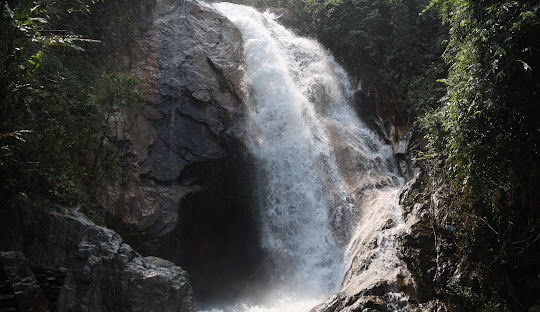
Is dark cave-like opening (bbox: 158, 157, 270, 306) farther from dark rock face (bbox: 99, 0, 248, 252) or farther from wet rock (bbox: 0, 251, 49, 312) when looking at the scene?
wet rock (bbox: 0, 251, 49, 312)

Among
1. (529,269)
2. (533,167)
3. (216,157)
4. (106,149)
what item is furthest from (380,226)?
(106,149)

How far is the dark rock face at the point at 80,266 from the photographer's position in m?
6.01

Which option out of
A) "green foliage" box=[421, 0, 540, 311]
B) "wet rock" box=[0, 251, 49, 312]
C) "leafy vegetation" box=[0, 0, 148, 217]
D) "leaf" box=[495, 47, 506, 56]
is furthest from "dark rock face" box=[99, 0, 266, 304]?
"leaf" box=[495, 47, 506, 56]

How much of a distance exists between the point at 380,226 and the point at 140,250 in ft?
21.2

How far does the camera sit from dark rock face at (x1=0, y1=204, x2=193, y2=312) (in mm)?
6012

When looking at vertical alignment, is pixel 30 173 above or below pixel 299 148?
below

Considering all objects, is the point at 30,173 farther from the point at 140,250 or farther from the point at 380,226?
the point at 380,226

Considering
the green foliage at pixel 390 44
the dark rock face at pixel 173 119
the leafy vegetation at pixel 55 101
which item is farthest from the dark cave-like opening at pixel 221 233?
the green foliage at pixel 390 44

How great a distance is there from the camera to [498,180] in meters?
5.78

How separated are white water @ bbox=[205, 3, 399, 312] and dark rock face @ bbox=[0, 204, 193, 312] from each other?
152 inches

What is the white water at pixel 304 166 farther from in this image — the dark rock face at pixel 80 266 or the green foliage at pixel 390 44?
the dark rock face at pixel 80 266

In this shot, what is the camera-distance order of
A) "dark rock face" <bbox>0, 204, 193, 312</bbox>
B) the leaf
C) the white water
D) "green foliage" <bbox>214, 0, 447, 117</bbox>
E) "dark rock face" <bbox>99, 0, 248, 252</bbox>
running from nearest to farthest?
the leaf, "dark rock face" <bbox>0, 204, 193, 312</bbox>, "dark rock face" <bbox>99, 0, 248, 252</bbox>, the white water, "green foliage" <bbox>214, 0, 447, 117</bbox>

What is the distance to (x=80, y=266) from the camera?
6320mm

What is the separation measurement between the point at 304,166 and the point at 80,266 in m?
7.67
